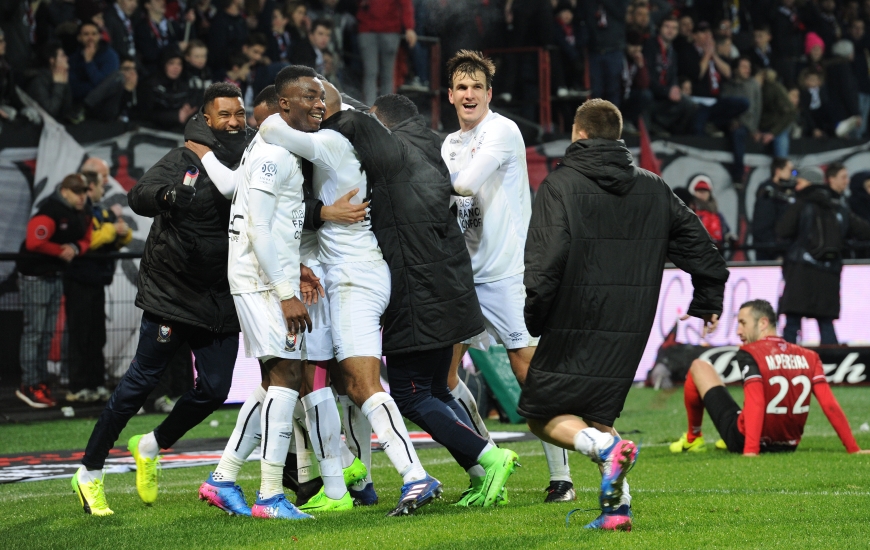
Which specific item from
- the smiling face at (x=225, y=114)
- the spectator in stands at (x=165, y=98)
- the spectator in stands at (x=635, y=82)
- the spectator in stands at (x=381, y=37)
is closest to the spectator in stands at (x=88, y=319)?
the spectator in stands at (x=165, y=98)

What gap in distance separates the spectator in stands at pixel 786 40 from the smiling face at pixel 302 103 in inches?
655

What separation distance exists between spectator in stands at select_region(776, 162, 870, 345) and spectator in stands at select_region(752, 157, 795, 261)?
3.02m

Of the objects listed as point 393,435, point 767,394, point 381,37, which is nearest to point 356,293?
point 393,435

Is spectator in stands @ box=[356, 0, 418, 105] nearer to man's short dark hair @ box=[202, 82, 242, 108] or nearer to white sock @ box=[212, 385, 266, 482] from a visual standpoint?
man's short dark hair @ box=[202, 82, 242, 108]

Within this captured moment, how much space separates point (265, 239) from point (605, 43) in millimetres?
13051

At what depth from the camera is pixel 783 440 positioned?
8438 millimetres

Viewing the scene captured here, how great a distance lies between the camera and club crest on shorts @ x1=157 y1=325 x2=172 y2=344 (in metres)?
6.39

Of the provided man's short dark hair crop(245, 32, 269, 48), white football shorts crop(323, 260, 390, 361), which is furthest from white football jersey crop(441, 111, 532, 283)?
man's short dark hair crop(245, 32, 269, 48)

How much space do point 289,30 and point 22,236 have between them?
4.63 meters

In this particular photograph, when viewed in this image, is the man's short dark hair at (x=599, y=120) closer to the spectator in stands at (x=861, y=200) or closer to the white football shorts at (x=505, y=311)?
the white football shorts at (x=505, y=311)

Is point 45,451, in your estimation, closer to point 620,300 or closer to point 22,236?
point 22,236

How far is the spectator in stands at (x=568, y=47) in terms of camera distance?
694 inches

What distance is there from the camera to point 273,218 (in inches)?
226

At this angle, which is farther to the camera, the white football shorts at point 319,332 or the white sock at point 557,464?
the white sock at point 557,464
